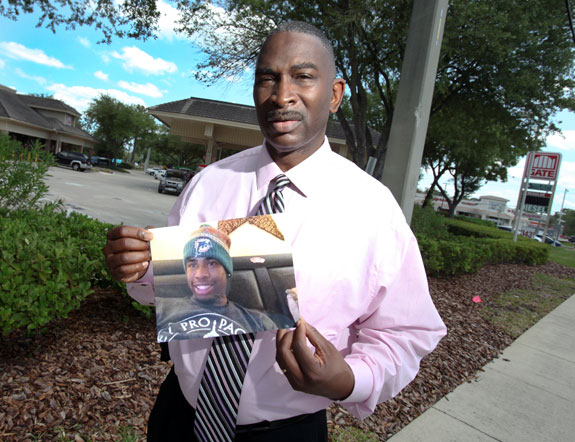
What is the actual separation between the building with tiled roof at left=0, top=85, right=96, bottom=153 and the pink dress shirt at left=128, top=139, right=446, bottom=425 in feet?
139

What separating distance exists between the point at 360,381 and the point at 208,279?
21.1 inches

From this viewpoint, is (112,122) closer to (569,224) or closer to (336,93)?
(336,93)

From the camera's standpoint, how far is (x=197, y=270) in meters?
1.12

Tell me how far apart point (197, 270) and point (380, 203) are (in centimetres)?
64

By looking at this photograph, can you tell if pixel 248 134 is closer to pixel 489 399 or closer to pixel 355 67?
pixel 355 67

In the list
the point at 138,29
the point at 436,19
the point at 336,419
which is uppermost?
the point at 138,29

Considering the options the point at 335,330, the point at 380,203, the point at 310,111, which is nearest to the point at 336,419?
the point at 335,330

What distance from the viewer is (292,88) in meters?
1.38

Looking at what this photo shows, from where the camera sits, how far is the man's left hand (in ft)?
3.52

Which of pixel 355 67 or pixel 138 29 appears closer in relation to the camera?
pixel 138 29

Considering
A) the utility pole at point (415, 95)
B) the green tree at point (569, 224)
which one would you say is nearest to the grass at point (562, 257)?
the utility pole at point (415, 95)

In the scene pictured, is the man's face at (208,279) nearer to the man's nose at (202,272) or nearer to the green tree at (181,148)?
the man's nose at (202,272)

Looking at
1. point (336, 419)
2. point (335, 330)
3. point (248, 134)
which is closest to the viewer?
point (335, 330)

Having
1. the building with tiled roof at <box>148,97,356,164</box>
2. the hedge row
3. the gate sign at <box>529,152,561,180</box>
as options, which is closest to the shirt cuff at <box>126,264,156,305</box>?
the hedge row
